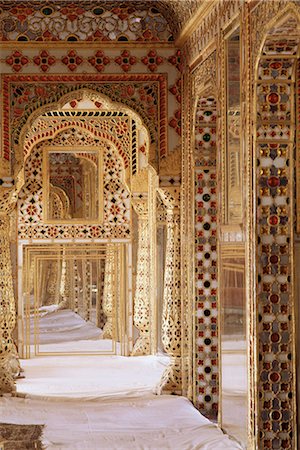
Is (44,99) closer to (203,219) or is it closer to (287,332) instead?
(203,219)

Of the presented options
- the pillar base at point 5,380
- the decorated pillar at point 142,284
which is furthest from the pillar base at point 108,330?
the pillar base at point 5,380

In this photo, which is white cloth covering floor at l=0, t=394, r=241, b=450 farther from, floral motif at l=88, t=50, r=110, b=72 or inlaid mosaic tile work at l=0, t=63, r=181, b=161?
floral motif at l=88, t=50, r=110, b=72

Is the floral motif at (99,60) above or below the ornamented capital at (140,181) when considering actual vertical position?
above

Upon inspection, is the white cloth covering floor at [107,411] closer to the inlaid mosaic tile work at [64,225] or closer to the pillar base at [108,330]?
the pillar base at [108,330]

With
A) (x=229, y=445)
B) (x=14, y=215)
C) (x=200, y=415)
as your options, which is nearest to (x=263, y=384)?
(x=229, y=445)

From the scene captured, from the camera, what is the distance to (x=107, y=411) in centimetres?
855

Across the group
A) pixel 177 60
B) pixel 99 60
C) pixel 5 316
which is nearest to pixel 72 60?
pixel 99 60

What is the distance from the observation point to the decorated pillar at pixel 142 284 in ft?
40.5

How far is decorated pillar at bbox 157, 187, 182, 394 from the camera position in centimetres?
905

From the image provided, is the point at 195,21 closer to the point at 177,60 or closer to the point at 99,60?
the point at 177,60

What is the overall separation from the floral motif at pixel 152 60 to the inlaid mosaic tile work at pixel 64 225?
3546 mm

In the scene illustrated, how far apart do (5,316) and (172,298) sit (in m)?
1.65

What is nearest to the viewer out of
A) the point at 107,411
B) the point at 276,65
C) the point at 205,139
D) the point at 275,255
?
the point at 276,65

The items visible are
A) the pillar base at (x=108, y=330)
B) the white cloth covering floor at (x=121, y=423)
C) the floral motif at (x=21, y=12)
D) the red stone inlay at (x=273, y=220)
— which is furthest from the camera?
the pillar base at (x=108, y=330)
